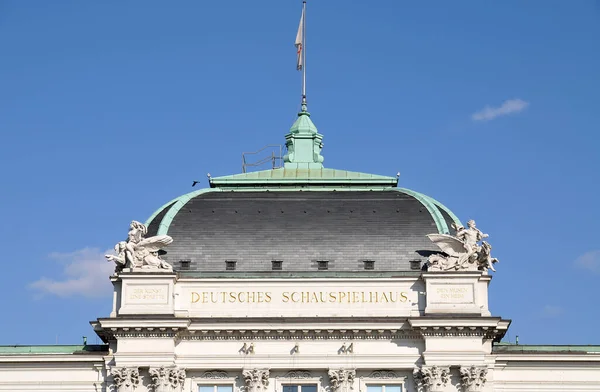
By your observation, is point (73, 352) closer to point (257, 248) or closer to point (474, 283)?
point (257, 248)

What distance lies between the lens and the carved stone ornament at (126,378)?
276 feet

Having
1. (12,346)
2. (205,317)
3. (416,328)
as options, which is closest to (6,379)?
(12,346)

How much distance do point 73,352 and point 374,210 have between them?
19.4 metres

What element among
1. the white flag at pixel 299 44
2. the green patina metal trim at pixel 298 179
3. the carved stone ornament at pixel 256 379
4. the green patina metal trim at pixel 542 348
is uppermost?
the white flag at pixel 299 44

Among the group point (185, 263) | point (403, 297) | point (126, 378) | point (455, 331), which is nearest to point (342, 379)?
Answer: point (403, 297)

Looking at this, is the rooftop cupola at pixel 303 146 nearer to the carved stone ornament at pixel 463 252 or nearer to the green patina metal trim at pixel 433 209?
the green patina metal trim at pixel 433 209

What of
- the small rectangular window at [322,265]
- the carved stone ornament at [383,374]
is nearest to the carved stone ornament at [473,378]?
the carved stone ornament at [383,374]

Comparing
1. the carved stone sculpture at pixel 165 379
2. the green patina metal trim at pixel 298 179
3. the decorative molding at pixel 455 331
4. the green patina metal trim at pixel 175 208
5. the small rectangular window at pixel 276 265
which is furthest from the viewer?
the green patina metal trim at pixel 298 179

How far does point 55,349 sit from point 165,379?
790cm

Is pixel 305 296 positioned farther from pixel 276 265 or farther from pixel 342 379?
pixel 342 379

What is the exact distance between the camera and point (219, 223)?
89.1m

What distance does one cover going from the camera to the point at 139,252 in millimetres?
86312

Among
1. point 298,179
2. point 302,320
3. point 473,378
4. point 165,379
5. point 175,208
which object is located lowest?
point 473,378

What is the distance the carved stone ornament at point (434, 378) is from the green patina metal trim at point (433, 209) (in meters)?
8.54
